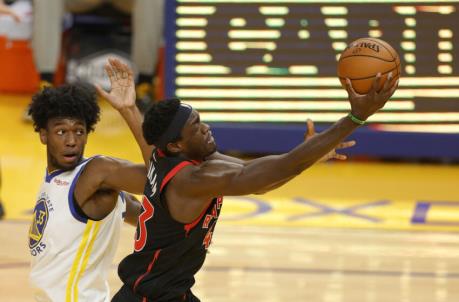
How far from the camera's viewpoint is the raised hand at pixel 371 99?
12.8 feet

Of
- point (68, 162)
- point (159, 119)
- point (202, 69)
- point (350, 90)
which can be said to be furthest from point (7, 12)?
point (350, 90)

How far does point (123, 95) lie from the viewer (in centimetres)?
519

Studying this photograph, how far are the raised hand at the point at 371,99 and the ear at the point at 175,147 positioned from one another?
0.77 m

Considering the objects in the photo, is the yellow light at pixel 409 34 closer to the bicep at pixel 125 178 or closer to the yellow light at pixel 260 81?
the yellow light at pixel 260 81

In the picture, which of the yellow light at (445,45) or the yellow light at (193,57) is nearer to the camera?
the yellow light at (445,45)

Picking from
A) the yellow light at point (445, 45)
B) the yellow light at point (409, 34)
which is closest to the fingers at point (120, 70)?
the yellow light at point (409, 34)

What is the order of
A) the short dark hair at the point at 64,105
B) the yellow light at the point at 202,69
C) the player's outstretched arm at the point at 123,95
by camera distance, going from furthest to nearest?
the yellow light at the point at 202,69 < the player's outstretched arm at the point at 123,95 < the short dark hair at the point at 64,105

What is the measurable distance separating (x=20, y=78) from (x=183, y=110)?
307 inches

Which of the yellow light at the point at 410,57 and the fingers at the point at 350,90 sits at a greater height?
the fingers at the point at 350,90

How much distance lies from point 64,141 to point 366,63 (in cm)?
127

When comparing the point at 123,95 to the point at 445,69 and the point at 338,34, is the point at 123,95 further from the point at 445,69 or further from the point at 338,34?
the point at 445,69

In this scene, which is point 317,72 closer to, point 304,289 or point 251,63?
point 251,63

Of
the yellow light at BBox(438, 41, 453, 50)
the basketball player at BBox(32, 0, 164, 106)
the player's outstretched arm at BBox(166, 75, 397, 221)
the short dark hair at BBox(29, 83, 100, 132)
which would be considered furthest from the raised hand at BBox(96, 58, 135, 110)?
the basketball player at BBox(32, 0, 164, 106)

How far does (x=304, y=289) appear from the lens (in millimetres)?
6664
